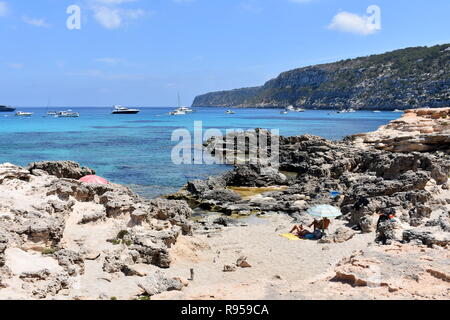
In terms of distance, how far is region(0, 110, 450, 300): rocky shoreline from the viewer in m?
10.3

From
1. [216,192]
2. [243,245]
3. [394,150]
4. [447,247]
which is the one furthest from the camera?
[394,150]

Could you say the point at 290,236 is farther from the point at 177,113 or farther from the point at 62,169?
the point at 177,113

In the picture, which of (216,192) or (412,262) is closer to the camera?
(412,262)

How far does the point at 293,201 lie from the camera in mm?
24891

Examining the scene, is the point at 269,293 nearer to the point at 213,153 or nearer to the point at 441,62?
the point at 213,153

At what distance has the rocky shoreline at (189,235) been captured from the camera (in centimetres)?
1026

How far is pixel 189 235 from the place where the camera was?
17500 millimetres

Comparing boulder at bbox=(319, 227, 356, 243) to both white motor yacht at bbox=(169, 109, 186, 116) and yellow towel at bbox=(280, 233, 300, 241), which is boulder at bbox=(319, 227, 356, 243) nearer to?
yellow towel at bbox=(280, 233, 300, 241)

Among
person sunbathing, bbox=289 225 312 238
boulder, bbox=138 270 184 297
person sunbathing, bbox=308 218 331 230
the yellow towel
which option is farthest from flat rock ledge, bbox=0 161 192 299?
person sunbathing, bbox=308 218 331 230

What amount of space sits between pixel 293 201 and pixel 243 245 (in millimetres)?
8362

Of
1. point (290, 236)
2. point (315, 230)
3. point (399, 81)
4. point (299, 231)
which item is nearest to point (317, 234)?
point (315, 230)

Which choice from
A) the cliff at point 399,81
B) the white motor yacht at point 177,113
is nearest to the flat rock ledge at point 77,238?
the cliff at point 399,81

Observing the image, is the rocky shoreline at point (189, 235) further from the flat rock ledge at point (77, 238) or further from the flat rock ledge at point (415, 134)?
the flat rock ledge at point (415, 134)
